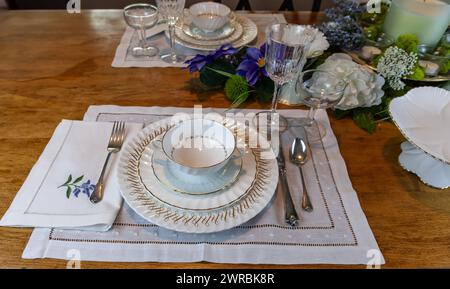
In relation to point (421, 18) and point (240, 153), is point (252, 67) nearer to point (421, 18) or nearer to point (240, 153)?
point (240, 153)

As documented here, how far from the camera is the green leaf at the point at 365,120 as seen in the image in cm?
67

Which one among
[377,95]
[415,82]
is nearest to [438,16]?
[415,82]

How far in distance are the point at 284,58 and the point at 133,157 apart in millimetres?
326

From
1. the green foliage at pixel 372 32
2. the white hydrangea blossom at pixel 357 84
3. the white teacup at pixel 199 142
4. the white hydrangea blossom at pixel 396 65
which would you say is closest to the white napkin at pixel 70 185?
the white teacup at pixel 199 142

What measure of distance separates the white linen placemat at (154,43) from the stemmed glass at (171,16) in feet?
0.06

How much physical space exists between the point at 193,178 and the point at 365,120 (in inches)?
15.5

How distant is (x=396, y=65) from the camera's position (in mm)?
680

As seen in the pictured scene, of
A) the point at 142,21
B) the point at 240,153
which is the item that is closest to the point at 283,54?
the point at 240,153

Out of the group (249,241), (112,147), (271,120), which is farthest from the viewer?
(271,120)

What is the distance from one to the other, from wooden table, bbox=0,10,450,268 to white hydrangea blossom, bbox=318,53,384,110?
5 centimetres

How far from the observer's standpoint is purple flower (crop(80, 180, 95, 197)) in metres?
0.51

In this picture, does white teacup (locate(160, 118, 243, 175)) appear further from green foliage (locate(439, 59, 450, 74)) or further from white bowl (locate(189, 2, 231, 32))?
green foliage (locate(439, 59, 450, 74))
